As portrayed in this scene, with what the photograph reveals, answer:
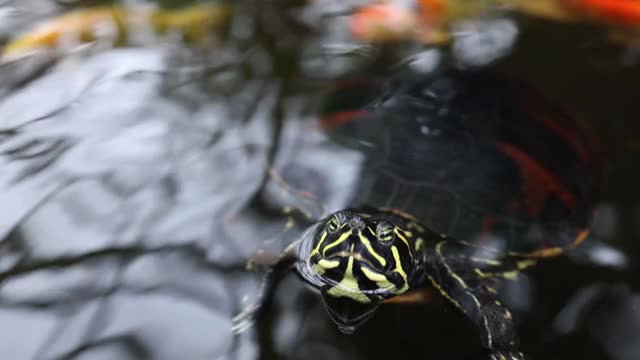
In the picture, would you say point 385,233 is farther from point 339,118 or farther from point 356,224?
point 339,118

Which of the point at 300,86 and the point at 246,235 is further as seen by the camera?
the point at 300,86

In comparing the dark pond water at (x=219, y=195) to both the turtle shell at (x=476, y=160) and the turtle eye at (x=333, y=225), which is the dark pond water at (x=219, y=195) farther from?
the turtle eye at (x=333, y=225)

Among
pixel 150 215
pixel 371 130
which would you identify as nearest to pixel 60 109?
pixel 150 215

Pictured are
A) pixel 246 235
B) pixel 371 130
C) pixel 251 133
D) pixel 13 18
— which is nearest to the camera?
pixel 246 235

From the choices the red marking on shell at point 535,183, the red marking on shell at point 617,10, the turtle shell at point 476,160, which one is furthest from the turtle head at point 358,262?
the red marking on shell at point 617,10

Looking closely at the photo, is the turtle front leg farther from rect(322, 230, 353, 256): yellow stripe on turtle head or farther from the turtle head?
rect(322, 230, 353, 256): yellow stripe on turtle head

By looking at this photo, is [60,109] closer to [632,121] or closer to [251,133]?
[251,133]

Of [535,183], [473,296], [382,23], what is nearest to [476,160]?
[535,183]
